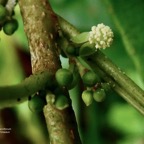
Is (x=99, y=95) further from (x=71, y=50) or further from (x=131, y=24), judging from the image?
(x=131, y=24)

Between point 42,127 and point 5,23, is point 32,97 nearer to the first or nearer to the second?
point 5,23

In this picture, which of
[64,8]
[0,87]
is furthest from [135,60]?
[64,8]

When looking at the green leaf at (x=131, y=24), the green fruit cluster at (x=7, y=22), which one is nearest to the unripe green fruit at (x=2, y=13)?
the green fruit cluster at (x=7, y=22)

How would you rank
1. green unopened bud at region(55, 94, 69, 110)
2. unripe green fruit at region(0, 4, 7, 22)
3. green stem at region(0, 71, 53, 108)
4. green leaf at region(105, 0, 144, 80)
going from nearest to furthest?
green stem at region(0, 71, 53, 108) → green unopened bud at region(55, 94, 69, 110) → unripe green fruit at region(0, 4, 7, 22) → green leaf at region(105, 0, 144, 80)

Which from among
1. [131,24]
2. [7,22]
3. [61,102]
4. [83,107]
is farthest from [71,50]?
[83,107]

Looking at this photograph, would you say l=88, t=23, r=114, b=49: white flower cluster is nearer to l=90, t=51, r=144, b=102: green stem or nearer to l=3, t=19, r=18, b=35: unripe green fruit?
l=90, t=51, r=144, b=102: green stem

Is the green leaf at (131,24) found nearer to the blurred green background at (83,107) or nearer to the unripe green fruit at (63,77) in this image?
the unripe green fruit at (63,77)

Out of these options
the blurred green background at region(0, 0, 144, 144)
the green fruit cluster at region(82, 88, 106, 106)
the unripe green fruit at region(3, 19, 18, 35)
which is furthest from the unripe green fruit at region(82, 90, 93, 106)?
the blurred green background at region(0, 0, 144, 144)
